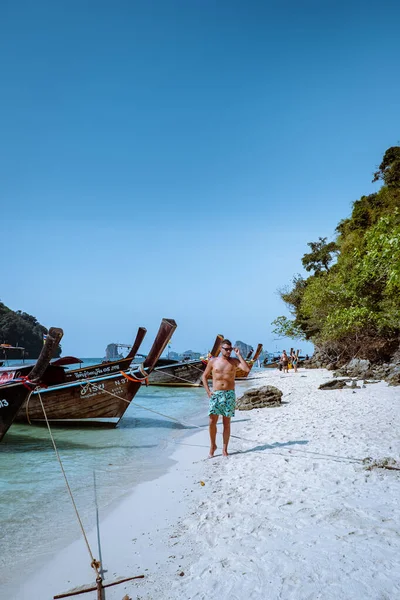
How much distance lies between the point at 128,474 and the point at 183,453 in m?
1.42

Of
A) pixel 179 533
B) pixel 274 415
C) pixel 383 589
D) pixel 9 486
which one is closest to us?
pixel 383 589

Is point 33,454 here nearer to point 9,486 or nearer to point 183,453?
point 9,486

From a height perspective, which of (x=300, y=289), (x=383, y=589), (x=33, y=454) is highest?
(x=300, y=289)

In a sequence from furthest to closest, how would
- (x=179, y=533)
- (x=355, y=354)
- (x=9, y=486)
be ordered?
(x=355, y=354)
(x=9, y=486)
(x=179, y=533)

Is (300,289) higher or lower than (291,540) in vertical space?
higher

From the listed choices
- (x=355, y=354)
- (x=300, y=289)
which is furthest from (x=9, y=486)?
(x=300, y=289)

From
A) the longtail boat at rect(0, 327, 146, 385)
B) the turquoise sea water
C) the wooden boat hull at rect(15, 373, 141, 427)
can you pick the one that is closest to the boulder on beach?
the turquoise sea water

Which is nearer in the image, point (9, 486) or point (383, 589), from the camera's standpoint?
point (383, 589)

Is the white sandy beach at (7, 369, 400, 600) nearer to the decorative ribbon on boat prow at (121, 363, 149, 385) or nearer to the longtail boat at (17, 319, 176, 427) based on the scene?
the decorative ribbon on boat prow at (121, 363, 149, 385)

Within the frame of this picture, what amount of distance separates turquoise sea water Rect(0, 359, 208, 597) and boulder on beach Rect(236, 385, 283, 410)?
5.05 feet

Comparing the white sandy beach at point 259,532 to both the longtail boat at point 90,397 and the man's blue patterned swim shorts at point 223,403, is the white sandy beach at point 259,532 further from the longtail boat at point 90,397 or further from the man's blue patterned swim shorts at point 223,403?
the longtail boat at point 90,397

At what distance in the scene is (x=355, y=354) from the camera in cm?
2714

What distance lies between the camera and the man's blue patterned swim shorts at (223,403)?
6.23 m

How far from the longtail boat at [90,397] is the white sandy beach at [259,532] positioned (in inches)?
170
